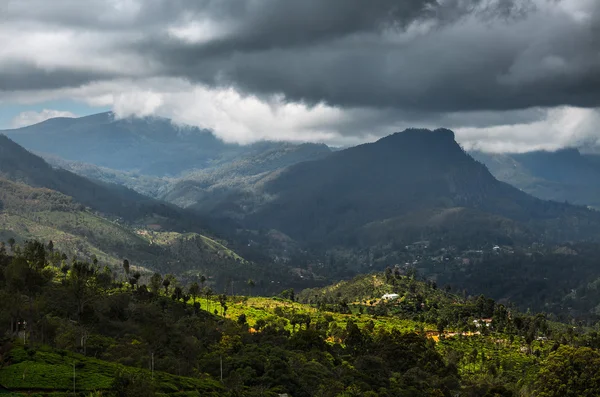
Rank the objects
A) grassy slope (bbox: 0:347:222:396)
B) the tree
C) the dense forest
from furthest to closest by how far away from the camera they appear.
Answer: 1. the tree
2. the dense forest
3. grassy slope (bbox: 0:347:222:396)

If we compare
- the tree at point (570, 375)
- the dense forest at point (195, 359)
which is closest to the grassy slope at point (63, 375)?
the dense forest at point (195, 359)

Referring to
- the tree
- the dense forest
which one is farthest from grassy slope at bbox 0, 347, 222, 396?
the tree

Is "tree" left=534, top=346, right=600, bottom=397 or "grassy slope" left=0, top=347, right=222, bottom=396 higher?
"grassy slope" left=0, top=347, right=222, bottom=396

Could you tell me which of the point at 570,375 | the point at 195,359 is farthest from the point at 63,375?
the point at 570,375

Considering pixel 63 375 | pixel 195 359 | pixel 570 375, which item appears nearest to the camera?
pixel 63 375

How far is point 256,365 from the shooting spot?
13562 cm

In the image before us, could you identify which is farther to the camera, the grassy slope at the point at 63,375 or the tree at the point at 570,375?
the tree at the point at 570,375

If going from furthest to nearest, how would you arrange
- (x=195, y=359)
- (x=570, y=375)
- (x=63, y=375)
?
1. (x=570, y=375)
2. (x=195, y=359)
3. (x=63, y=375)

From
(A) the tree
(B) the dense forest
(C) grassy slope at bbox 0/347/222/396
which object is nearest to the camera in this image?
(C) grassy slope at bbox 0/347/222/396

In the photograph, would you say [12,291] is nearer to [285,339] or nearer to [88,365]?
[88,365]

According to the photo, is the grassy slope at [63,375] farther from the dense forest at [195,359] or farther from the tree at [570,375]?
A: the tree at [570,375]

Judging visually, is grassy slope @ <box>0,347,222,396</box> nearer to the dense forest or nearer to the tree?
the dense forest

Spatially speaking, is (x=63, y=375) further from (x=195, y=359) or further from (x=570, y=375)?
(x=570, y=375)

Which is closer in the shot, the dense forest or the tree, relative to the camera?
the dense forest
